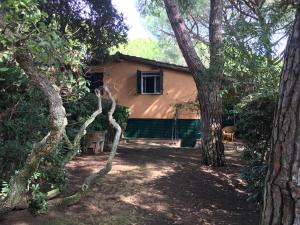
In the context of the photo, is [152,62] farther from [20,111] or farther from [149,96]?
[20,111]

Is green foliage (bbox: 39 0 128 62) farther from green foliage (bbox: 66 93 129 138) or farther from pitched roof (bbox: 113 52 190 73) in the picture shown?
green foliage (bbox: 66 93 129 138)

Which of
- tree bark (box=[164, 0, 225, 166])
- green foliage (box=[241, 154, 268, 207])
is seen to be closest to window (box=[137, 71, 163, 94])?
tree bark (box=[164, 0, 225, 166])

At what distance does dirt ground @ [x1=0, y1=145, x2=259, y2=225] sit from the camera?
685cm

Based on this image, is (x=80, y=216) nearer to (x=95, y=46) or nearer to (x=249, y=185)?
(x=249, y=185)

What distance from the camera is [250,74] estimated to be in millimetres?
9328

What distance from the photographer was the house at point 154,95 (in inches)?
785

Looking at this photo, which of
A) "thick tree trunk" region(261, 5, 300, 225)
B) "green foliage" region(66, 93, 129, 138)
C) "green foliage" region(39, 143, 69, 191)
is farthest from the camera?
"green foliage" region(66, 93, 129, 138)

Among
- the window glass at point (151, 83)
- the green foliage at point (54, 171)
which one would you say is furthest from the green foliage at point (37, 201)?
the window glass at point (151, 83)

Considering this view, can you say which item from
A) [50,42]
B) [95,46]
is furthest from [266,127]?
[95,46]

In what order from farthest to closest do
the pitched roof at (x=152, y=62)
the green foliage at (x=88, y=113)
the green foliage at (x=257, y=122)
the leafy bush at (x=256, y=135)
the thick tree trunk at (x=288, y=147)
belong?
the pitched roof at (x=152, y=62) → the green foliage at (x=88, y=113) → the green foliage at (x=257, y=122) → the leafy bush at (x=256, y=135) → the thick tree trunk at (x=288, y=147)

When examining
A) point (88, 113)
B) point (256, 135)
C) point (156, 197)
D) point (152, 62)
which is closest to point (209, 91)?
point (256, 135)

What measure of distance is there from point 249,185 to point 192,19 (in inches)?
767

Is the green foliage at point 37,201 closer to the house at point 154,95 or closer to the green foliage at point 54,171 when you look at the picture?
the green foliage at point 54,171

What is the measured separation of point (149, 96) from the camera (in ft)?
68.0
